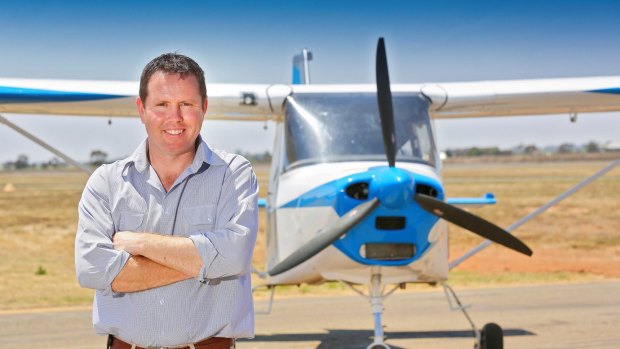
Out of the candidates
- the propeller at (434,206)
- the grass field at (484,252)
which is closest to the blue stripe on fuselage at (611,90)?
the propeller at (434,206)

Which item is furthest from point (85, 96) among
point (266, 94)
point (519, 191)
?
point (519, 191)

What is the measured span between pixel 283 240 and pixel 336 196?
41.3 inches

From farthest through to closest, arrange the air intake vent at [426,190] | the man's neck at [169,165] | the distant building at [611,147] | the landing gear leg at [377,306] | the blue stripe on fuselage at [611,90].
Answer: the distant building at [611,147]
the blue stripe on fuselage at [611,90]
the landing gear leg at [377,306]
the air intake vent at [426,190]
the man's neck at [169,165]

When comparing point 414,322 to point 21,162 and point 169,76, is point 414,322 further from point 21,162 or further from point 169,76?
point 21,162

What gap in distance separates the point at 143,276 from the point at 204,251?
20 cm

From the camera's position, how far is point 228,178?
9.46ft

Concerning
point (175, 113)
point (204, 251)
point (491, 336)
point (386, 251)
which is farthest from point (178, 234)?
point (491, 336)

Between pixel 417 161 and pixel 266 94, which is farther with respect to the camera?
pixel 266 94

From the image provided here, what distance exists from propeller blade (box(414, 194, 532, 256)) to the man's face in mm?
3936

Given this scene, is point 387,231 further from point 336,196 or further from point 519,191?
point 519,191

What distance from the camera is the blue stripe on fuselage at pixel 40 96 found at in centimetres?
868

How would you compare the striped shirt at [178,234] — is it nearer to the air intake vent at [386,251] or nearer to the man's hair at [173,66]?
the man's hair at [173,66]

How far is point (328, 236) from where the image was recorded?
22.1ft

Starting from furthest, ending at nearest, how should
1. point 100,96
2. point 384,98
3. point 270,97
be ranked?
point 100,96 → point 270,97 → point 384,98
